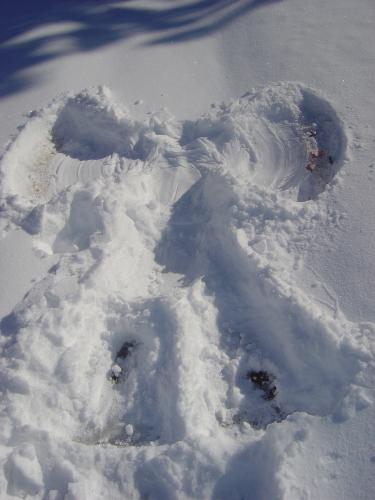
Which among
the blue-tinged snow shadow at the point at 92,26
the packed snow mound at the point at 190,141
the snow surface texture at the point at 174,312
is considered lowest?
the snow surface texture at the point at 174,312

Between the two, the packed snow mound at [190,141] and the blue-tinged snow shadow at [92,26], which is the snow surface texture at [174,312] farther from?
the blue-tinged snow shadow at [92,26]

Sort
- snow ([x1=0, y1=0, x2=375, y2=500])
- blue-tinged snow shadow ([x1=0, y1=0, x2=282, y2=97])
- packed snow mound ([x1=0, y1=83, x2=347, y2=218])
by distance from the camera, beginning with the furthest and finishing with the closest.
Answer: blue-tinged snow shadow ([x1=0, y1=0, x2=282, y2=97]) → packed snow mound ([x1=0, y1=83, x2=347, y2=218]) → snow ([x1=0, y1=0, x2=375, y2=500])

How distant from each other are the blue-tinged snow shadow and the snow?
0.04 m

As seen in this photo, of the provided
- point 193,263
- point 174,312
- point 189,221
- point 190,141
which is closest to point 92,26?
point 190,141

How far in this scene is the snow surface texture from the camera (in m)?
2.02

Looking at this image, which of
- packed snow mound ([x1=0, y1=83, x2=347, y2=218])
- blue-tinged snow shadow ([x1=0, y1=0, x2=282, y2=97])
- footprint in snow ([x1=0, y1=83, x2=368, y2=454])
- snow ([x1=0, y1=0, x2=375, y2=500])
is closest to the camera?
snow ([x1=0, y1=0, x2=375, y2=500])

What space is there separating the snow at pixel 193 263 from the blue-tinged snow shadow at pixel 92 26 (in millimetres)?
37

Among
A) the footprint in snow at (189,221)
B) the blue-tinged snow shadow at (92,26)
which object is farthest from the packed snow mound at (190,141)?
the blue-tinged snow shadow at (92,26)

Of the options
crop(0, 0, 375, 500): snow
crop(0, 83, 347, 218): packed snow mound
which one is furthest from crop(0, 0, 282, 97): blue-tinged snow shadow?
crop(0, 83, 347, 218): packed snow mound

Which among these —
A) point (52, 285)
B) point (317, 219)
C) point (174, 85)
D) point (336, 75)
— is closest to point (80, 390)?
point (52, 285)

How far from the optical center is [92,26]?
13.8ft

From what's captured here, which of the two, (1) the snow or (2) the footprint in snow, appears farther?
(2) the footprint in snow

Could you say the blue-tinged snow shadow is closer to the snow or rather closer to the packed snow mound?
the snow

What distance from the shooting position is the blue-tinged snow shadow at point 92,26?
13.1ft
